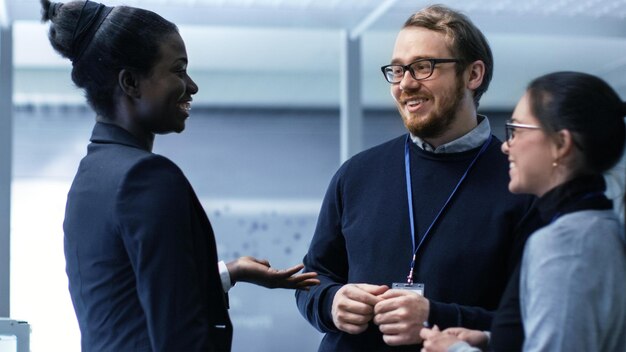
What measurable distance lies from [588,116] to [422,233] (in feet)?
1.94

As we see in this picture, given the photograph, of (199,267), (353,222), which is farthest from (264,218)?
(199,267)

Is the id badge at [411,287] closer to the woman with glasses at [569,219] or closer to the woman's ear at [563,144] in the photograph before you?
the woman with glasses at [569,219]

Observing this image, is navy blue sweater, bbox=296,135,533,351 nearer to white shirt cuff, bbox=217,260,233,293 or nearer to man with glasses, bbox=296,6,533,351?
man with glasses, bbox=296,6,533,351

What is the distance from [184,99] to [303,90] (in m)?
5.58

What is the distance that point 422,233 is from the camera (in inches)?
77.4

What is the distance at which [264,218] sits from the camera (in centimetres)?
707

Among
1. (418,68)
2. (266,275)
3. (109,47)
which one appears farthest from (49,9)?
(418,68)

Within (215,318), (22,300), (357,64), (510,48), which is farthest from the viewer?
(510,48)

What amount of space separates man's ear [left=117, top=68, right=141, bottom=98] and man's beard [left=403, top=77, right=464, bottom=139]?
0.69 m

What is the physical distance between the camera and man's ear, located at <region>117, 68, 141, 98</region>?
162 centimetres

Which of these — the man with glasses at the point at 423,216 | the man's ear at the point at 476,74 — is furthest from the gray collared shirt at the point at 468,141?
the man's ear at the point at 476,74

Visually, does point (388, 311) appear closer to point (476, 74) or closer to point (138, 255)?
point (138, 255)

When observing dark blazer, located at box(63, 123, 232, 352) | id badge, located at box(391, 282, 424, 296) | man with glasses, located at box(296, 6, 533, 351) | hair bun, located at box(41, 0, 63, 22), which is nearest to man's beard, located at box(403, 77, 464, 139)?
man with glasses, located at box(296, 6, 533, 351)

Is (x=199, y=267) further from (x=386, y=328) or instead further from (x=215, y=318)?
(x=386, y=328)
